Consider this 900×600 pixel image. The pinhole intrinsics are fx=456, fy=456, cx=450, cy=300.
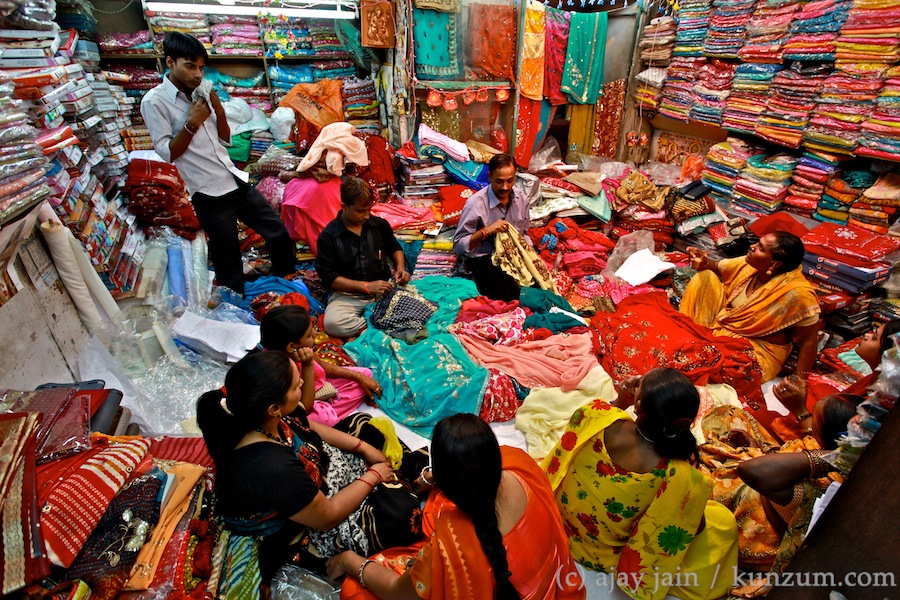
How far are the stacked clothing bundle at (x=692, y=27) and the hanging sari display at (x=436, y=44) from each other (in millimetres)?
2441

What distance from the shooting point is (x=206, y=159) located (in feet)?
10.8

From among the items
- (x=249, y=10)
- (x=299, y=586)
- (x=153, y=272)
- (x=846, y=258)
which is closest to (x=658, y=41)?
(x=846, y=258)

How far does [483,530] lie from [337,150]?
4.07 m

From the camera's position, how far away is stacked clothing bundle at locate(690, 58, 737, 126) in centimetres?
457

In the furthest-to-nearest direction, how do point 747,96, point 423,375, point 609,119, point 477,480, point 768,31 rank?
point 609,119 < point 747,96 < point 768,31 < point 423,375 < point 477,480

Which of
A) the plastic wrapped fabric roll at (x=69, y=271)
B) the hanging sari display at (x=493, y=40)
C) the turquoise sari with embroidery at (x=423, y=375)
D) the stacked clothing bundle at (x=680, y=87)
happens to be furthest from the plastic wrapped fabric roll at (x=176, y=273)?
the stacked clothing bundle at (x=680, y=87)

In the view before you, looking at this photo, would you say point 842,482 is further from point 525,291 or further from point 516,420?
point 525,291

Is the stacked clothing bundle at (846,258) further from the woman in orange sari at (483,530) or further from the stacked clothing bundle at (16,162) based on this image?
the stacked clothing bundle at (16,162)

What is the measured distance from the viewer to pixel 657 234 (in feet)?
16.2

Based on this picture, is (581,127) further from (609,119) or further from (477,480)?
(477,480)

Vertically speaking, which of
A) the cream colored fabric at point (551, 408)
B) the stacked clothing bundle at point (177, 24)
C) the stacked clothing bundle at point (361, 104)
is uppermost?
the stacked clothing bundle at point (177, 24)

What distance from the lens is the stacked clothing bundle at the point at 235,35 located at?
5039mm

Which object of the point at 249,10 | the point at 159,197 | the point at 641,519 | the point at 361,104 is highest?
the point at 249,10

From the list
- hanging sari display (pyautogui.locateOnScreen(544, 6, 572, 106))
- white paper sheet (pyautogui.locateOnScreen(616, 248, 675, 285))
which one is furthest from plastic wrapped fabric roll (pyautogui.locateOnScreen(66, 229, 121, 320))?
hanging sari display (pyautogui.locateOnScreen(544, 6, 572, 106))
